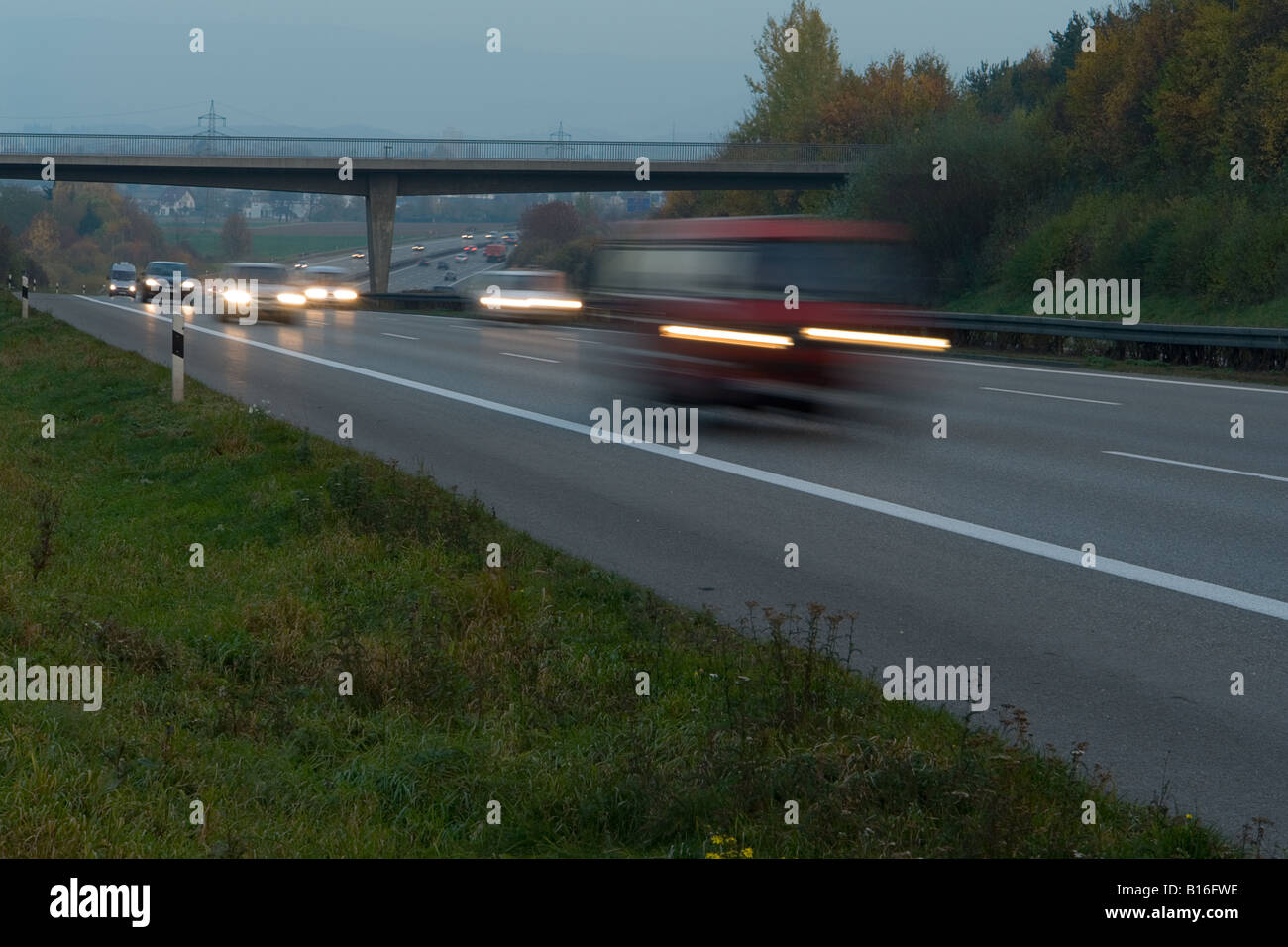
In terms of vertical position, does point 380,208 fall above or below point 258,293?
above

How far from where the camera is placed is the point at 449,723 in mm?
5824

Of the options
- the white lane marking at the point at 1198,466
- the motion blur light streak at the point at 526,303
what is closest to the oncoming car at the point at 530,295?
the motion blur light streak at the point at 526,303

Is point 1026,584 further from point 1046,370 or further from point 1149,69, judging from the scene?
point 1149,69

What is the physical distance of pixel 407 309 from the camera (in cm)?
5166

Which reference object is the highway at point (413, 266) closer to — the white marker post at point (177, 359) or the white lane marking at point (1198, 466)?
the white marker post at point (177, 359)

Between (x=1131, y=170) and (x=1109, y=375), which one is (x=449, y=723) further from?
(x=1131, y=170)

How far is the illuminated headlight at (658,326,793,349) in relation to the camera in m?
14.6

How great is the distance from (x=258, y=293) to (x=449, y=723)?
115 feet

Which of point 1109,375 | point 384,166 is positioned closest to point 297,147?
point 384,166

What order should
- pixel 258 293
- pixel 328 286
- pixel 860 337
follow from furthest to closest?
pixel 328 286
pixel 258 293
pixel 860 337

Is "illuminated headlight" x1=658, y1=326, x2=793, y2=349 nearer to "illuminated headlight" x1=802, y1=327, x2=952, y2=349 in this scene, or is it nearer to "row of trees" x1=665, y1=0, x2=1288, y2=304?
"illuminated headlight" x1=802, y1=327, x2=952, y2=349

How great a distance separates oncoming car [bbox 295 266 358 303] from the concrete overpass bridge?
21359 millimetres

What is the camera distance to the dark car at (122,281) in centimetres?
6431
